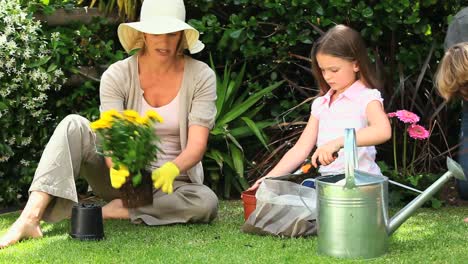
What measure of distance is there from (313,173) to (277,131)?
0.93 m

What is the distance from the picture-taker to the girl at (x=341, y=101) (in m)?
3.66

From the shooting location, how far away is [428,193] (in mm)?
3084

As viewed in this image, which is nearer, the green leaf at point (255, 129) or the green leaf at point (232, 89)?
the green leaf at point (255, 129)

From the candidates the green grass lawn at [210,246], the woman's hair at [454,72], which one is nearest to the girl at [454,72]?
the woman's hair at [454,72]

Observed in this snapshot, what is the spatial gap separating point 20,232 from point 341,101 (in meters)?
1.55

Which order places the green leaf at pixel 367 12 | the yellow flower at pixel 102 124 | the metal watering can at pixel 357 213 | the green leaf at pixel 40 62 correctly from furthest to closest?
1. the green leaf at pixel 367 12
2. the green leaf at pixel 40 62
3. the yellow flower at pixel 102 124
4. the metal watering can at pixel 357 213

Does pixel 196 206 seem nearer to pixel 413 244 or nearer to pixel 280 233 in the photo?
pixel 280 233

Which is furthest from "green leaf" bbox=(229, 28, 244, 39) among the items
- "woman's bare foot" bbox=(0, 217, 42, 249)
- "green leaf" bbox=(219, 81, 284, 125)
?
"woman's bare foot" bbox=(0, 217, 42, 249)

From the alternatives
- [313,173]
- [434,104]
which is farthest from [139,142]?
[434,104]

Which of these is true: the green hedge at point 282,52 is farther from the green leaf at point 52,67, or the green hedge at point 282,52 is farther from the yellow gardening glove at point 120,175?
the yellow gardening glove at point 120,175

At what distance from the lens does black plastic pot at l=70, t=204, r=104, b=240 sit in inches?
140

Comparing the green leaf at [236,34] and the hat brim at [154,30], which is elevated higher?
the hat brim at [154,30]

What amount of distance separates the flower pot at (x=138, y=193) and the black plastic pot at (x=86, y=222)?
0.67 feet

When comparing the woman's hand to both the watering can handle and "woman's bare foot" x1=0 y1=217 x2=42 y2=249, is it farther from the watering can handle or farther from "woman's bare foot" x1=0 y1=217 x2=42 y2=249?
"woman's bare foot" x1=0 y1=217 x2=42 y2=249
